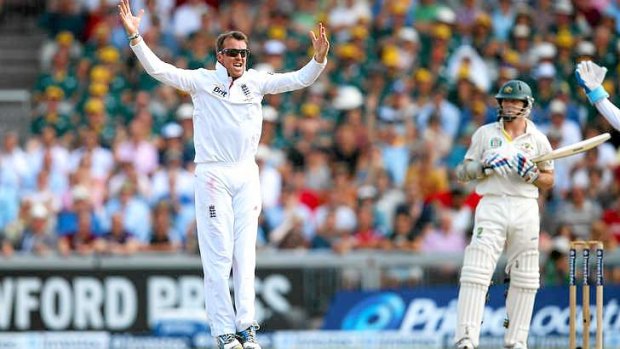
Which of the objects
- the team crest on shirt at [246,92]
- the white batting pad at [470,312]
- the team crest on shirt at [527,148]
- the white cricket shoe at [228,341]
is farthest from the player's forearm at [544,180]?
the white cricket shoe at [228,341]

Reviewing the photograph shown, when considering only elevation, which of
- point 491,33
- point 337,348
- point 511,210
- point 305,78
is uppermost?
point 491,33

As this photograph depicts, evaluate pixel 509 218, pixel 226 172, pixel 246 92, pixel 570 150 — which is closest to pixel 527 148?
pixel 570 150

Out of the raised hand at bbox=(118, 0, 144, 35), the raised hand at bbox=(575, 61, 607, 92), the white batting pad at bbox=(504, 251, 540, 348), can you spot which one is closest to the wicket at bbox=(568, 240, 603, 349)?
the white batting pad at bbox=(504, 251, 540, 348)

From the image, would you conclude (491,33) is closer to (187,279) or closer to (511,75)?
(511,75)

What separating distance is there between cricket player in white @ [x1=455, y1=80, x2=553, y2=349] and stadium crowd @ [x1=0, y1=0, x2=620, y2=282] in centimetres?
507

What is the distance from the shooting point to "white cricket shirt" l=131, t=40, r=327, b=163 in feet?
45.5

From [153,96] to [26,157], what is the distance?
220 centimetres

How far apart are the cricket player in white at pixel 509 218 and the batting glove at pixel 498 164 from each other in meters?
0.01

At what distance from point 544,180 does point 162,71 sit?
11.4 ft

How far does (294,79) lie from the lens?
13.9 meters

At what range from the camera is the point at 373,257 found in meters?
19.6

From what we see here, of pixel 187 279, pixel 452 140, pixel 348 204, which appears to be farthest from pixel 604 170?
pixel 187 279

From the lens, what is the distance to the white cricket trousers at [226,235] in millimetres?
13891

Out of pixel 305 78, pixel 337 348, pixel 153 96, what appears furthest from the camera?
pixel 153 96
